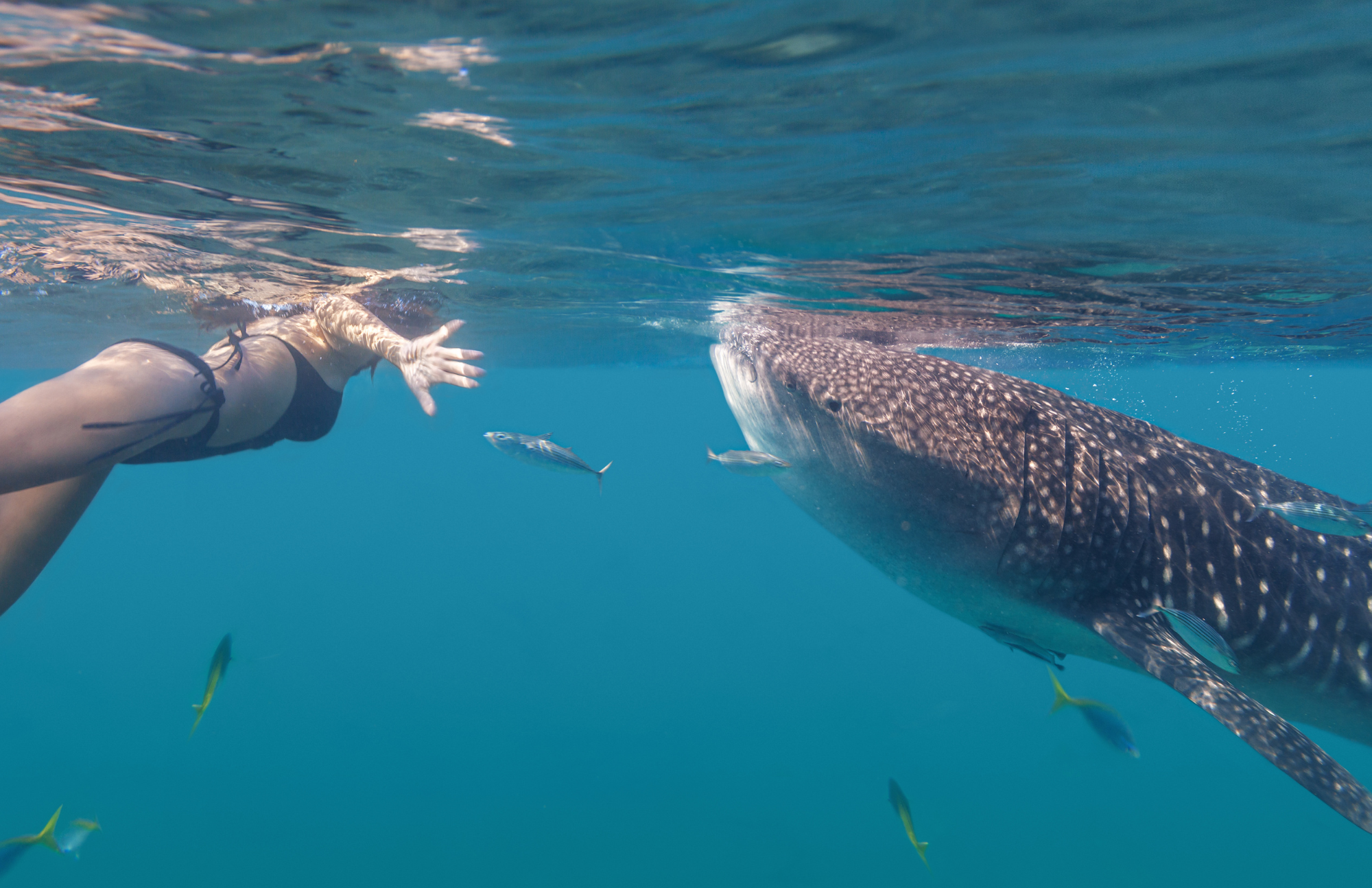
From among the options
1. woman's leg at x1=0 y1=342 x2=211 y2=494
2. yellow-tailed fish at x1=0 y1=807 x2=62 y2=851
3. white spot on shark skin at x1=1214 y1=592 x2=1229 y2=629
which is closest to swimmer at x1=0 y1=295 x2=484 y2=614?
woman's leg at x1=0 y1=342 x2=211 y2=494

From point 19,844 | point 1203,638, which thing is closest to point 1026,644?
point 1203,638

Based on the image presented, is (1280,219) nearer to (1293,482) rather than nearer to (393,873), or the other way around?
(1293,482)

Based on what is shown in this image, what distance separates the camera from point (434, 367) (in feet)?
9.75

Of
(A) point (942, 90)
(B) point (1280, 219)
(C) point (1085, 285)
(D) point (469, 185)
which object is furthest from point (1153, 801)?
(D) point (469, 185)

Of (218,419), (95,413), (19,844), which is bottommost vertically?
(19,844)

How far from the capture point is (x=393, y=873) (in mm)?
13641

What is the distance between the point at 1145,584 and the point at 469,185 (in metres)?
6.45

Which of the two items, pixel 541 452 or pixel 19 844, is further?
pixel 19 844

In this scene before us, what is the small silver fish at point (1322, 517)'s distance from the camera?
3539mm

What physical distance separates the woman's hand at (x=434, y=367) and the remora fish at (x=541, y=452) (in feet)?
7.61

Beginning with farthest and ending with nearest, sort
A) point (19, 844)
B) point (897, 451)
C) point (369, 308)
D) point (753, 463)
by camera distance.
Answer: point (369, 308), point (19, 844), point (753, 463), point (897, 451)

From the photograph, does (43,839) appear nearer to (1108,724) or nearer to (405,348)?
(405,348)

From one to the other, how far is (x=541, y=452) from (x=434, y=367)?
2.63 meters

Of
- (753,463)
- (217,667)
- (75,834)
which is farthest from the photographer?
(75,834)
